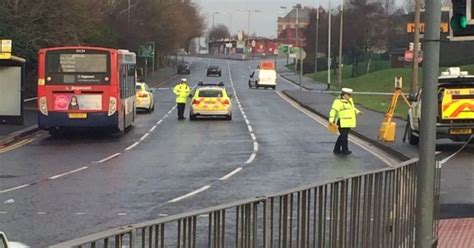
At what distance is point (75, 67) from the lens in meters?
27.5

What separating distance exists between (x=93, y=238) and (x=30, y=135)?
85.3 feet

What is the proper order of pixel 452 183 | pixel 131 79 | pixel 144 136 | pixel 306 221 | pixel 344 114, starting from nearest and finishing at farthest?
pixel 306 221 < pixel 452 183 < pixel 344 114 < pixel 144 136 < pixel 131 79

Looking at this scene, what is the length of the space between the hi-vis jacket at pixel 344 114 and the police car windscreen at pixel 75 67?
834 cm

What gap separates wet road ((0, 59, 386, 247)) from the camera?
41.1ft

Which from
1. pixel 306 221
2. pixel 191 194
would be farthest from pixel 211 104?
pixel 306 221

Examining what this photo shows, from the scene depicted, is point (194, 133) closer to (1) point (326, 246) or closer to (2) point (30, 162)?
(2) point (30, 162)

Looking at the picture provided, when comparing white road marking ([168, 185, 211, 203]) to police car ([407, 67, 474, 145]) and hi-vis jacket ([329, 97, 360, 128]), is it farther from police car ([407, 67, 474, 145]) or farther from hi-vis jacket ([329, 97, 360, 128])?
police car ([407, 67, 474, 145])

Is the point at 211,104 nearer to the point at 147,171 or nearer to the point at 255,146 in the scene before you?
the point at 255,146

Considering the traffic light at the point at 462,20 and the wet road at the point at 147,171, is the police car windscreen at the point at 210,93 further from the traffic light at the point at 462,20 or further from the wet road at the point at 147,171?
the traffic light at the point at 462,20

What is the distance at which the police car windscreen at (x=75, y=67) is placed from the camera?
27.4 meters

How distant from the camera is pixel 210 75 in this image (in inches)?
4141

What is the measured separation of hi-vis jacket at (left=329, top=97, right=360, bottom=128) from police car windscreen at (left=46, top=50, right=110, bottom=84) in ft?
27.4

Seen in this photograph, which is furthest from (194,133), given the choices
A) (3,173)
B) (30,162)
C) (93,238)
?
(93,238)

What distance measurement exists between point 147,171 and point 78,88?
9.45 meters
